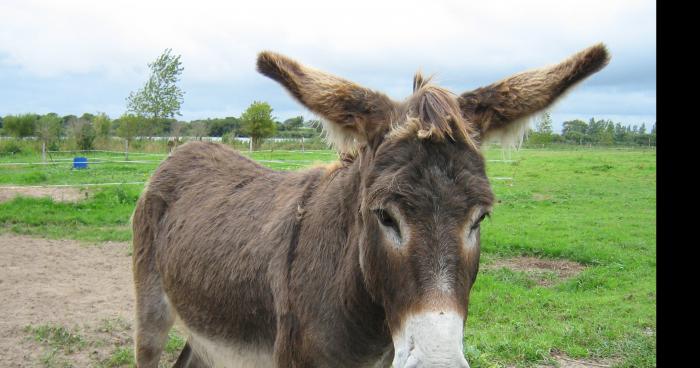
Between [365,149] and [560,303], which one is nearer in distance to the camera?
[365,149]

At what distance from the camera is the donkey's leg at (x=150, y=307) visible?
4.25 m

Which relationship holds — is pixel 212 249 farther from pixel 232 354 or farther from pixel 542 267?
pixel 542 267

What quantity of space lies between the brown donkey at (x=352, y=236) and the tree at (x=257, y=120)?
98.7ft

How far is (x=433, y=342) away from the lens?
1771mm

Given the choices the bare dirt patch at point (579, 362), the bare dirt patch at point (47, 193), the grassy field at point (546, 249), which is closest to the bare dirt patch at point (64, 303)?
the grassy field at point (546, 249)

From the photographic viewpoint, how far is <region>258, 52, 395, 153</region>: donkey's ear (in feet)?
7.63

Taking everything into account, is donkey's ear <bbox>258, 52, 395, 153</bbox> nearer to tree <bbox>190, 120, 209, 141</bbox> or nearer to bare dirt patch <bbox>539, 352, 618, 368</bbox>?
bare dirt patch <bbox>539, 352, 618, 368</bbox>

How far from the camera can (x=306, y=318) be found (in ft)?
8.75

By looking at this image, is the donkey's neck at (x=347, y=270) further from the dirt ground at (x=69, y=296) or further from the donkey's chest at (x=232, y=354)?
the dirt ground at (x=69, y=296)

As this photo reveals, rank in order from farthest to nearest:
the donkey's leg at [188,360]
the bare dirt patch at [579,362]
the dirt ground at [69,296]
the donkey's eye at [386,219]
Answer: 1. the dirt ground at [69,296]
2. the bare dirt patch at [579,362]
3. the donkey's leg at [188,360]
4. the donkey's eye at [386,219]

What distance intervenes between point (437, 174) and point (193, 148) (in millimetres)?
3364
